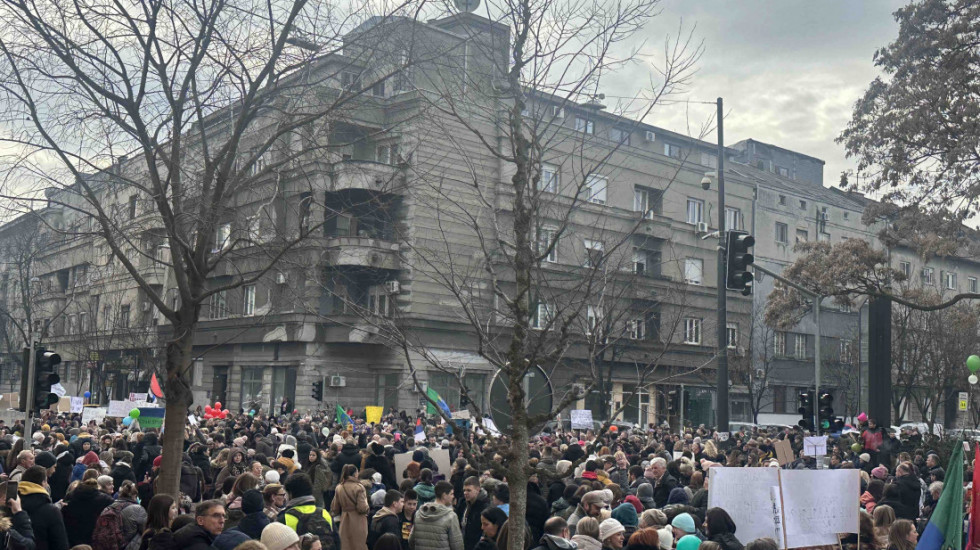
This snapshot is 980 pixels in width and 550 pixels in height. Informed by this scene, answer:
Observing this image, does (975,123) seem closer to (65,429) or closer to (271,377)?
(65,429)

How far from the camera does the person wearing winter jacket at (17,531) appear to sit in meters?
8.40

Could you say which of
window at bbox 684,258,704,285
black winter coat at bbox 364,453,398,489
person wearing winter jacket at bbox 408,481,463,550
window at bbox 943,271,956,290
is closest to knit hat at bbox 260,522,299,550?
person wearing winter jacket at bbox 408,481,463,550

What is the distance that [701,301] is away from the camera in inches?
2048

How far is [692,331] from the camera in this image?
5131 cm

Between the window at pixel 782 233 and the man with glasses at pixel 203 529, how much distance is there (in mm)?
54613

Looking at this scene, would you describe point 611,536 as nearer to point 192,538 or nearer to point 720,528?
point 720,528

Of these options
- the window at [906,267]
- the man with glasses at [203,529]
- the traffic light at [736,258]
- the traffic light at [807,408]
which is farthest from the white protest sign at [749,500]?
the window at [906,267]

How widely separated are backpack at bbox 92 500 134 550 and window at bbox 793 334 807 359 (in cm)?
5264

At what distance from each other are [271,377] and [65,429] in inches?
851

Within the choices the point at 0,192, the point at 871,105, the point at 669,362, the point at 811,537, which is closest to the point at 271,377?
the point at 669,362

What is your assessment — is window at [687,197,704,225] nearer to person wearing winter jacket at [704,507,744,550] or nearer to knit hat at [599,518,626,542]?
person wearing winter jacket at [704,507,744,550]

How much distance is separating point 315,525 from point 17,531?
8.35 feet

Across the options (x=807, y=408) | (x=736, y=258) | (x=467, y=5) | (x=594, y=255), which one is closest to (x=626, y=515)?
(x=594, y=255)

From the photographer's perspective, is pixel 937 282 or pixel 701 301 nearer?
pixel 701 301
